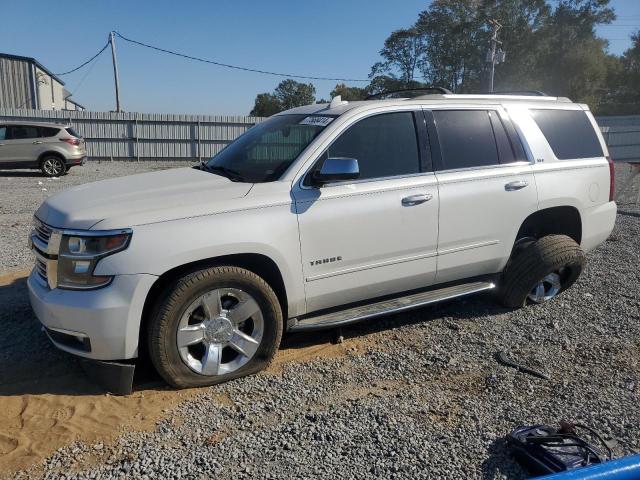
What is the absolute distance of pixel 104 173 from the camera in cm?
1802

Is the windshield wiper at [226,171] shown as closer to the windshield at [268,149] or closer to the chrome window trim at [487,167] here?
Result: the windshield at [268,149]

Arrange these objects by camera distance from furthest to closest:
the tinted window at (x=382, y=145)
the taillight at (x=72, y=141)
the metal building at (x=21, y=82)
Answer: the metal building at (x=21, y=82) → the taillight at (x=72, y=141) → the tinted window at (x=382, y=145)

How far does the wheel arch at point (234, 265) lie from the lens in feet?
10.8

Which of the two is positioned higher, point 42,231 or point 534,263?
point 42,231

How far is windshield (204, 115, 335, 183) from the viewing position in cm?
384

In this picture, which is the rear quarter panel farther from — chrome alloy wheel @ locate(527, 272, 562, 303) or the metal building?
the metal building

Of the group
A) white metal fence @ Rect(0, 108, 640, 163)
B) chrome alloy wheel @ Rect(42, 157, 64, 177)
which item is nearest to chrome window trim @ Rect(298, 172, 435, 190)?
chrome alloy wheel @ Rect(42, 157, 64, 177)

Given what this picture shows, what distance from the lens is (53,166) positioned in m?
16.4

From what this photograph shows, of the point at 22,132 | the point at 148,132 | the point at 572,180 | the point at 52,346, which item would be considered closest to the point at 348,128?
the point at 572,180

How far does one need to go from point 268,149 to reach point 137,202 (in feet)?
4.12

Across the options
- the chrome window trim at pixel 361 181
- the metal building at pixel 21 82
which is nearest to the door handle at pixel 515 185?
the chrome window trim at pixel 361 181

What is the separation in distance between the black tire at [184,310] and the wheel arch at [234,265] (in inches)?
3.1

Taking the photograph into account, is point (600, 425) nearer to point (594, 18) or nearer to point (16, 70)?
point (16, 70)

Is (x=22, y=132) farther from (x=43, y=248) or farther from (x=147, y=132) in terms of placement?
(x=43, y=248)
